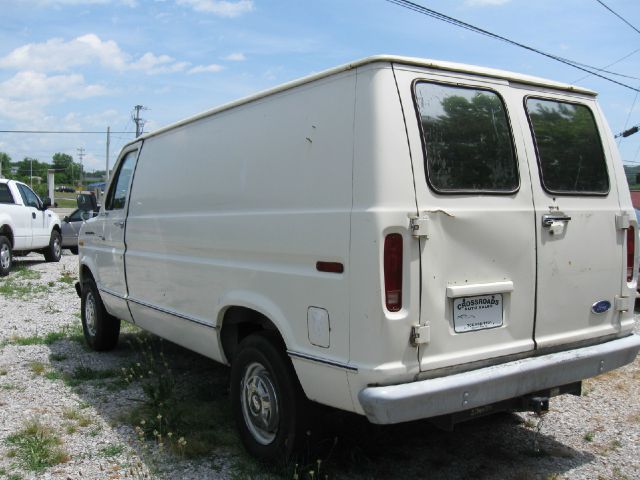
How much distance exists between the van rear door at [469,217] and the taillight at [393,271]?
0.12 metres

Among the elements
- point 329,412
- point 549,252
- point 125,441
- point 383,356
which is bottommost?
point 125,441

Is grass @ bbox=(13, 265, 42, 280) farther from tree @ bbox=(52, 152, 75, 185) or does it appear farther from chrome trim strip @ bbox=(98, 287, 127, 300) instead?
tree @ bbox=(52, 152, 75, 185)

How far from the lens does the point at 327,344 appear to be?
3.26m

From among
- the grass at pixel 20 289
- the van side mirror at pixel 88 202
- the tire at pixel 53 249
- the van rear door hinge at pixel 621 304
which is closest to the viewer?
the van rear door hinge at pixel 621 304

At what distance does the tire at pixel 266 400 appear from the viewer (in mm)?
3590

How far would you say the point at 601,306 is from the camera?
3.93m

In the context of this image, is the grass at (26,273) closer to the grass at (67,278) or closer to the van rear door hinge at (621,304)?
the grass at (67,278)

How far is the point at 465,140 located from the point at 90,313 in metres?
5.28

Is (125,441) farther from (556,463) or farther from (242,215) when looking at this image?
(556,463)

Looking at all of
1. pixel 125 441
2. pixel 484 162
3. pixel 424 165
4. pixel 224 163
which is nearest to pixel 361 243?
pixel 424 165

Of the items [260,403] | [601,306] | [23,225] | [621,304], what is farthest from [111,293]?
[23,225]

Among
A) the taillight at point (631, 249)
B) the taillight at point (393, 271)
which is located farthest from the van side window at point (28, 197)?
the taillight at point (631, 249)

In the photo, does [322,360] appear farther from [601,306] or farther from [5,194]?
[5,194]

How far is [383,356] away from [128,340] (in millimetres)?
5316
